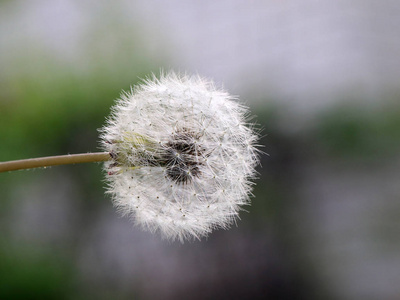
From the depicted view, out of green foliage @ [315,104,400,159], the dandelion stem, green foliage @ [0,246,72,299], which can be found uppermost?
green foliage @ [315,104,400,159]

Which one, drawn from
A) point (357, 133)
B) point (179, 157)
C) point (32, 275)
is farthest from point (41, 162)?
point (357, 133)

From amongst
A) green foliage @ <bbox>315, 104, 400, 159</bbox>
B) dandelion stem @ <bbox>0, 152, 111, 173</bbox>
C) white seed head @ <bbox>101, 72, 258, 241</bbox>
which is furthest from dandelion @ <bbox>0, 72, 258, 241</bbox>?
green foliage @ <bbox>315, 104, 400, 159</bbox>

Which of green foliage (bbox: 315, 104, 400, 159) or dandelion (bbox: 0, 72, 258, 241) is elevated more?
green foliage (bbox: 315, 104, 400, 159)

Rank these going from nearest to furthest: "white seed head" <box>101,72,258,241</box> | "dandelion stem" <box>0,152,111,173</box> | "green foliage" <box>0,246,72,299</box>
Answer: "dandelion stem" <box>0,152,111,173</box> → "white seed head" <box>101,72,258,241</box> → "green foliage" <box>0,246,72,299</box>

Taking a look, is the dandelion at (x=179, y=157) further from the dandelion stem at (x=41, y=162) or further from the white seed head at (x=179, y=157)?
the dandelion stem at (x=41, y=162)

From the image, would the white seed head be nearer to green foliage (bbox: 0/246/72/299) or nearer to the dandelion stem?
the dandelion stem

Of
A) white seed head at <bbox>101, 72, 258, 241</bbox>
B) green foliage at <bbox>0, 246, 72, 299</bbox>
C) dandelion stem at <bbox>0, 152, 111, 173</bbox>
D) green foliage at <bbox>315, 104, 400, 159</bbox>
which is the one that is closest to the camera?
dandelion stem at <bbox>0, 152, 111, 173</bbox>

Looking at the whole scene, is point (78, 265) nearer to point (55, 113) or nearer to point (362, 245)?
point (55, 113)

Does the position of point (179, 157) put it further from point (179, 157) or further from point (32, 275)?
point (32, 275)
